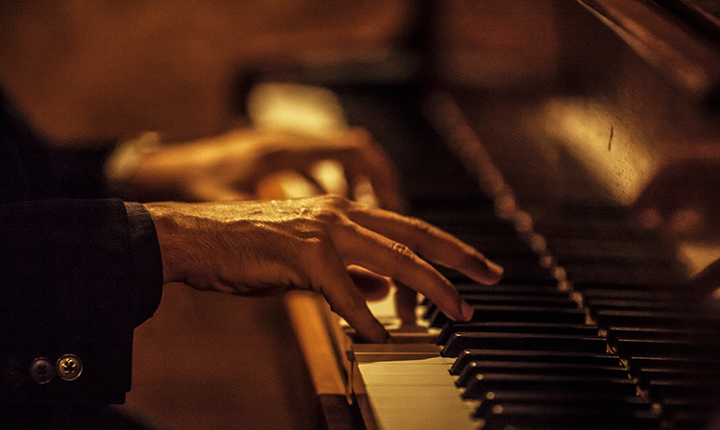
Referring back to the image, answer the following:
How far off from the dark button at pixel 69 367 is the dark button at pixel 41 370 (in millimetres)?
10

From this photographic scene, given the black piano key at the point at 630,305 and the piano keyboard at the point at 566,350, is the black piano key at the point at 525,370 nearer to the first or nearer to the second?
the piano keyboard at the point at 566,350

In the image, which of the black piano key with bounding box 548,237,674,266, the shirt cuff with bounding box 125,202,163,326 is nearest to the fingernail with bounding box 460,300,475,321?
the black piano key with bounding box 548,237,674,266

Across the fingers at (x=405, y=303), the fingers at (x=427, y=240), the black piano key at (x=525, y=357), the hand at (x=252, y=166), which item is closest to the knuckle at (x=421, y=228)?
the fingers at (x=427, y=240)

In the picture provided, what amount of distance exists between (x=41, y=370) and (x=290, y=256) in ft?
1.18

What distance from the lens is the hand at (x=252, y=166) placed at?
1.62 metres

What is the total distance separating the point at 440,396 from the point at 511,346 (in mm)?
152

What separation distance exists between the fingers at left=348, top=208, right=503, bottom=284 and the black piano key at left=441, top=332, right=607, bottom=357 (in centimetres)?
14

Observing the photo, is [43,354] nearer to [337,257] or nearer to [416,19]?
[337,257]

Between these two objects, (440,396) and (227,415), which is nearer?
(440,396)

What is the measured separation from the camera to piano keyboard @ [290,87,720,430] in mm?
752

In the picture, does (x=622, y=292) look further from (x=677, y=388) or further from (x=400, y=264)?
(x=400, y=264)

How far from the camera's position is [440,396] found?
2.61 feet

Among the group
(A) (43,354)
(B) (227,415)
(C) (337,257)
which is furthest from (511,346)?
(B) (227,415)

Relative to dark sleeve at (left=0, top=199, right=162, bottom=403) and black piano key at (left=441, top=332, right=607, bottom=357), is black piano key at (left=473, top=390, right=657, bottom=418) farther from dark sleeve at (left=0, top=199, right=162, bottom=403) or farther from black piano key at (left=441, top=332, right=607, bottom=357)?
dark sleeve at (left=0, top=199, right=162, bottom=403)
